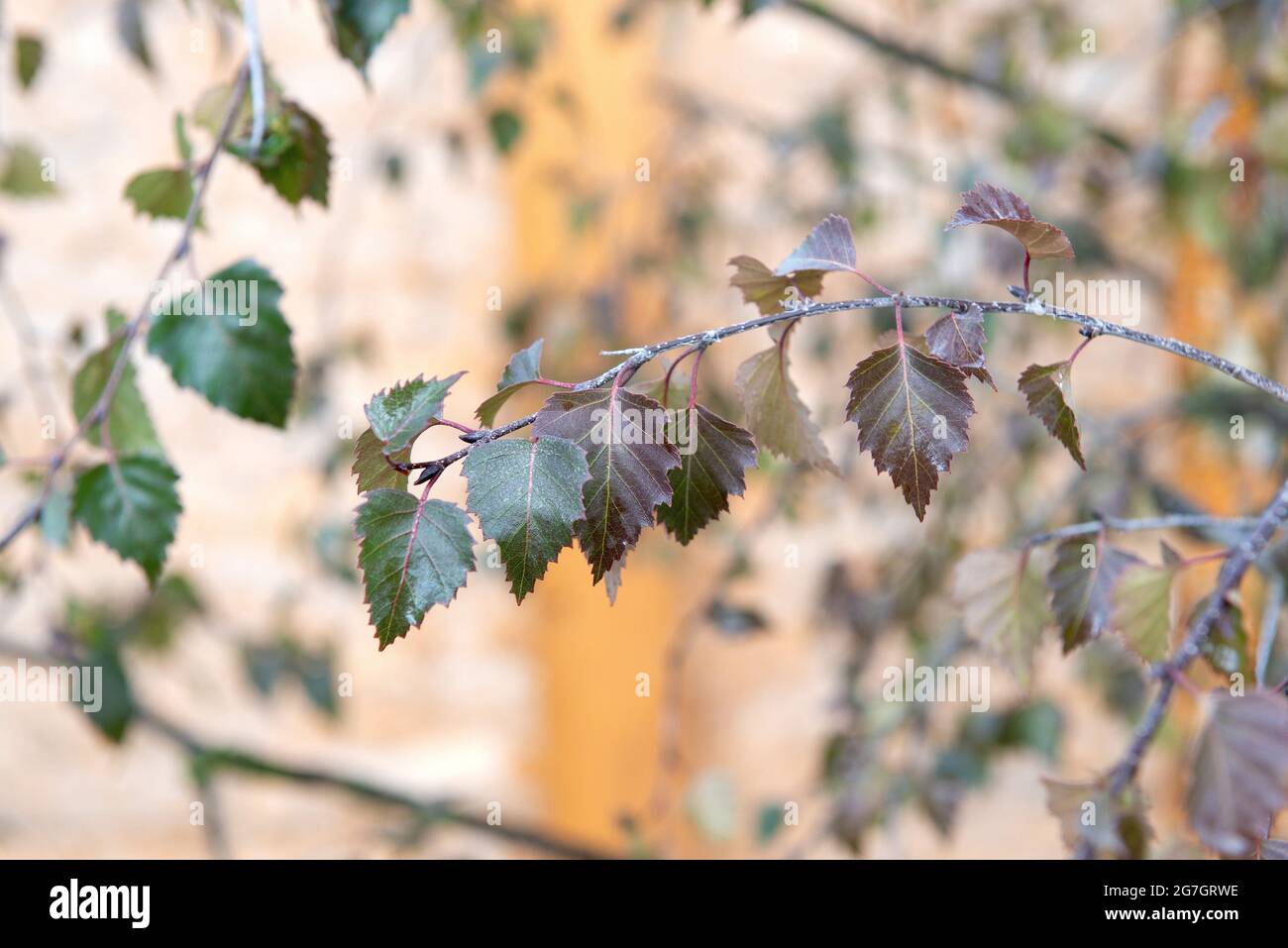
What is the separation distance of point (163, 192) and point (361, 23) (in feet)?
0.49

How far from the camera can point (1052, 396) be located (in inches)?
17.7

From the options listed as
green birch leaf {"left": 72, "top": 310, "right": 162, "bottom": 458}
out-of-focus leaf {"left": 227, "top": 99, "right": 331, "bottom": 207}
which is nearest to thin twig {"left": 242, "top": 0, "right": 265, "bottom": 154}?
out-of-focus leaf {"left": 227, "top": 99, "right": 331, "bottom": 207}

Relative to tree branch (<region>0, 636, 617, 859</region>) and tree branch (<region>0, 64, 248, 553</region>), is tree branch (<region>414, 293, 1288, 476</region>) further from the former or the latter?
tree branch (<region>0, 636, 617, 859</region>)

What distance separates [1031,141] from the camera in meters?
1.22

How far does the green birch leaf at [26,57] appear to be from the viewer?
0.84 m

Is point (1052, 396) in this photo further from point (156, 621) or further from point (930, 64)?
point (156, 621)

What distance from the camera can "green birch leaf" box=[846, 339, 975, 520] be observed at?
1.38 feet

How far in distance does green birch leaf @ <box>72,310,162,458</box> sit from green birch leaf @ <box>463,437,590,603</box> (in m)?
0.32

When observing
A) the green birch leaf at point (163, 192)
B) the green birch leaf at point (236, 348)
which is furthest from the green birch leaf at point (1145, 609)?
the green birch leaf at point (163, 192)

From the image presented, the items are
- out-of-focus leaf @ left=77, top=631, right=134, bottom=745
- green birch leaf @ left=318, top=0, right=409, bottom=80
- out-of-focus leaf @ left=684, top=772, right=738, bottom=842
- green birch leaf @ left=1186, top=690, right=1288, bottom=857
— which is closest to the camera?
green birch leaf @ left=1186, top=690, right=1288, bottom=857

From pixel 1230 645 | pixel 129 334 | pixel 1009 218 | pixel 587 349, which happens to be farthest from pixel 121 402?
pixel 587 349
